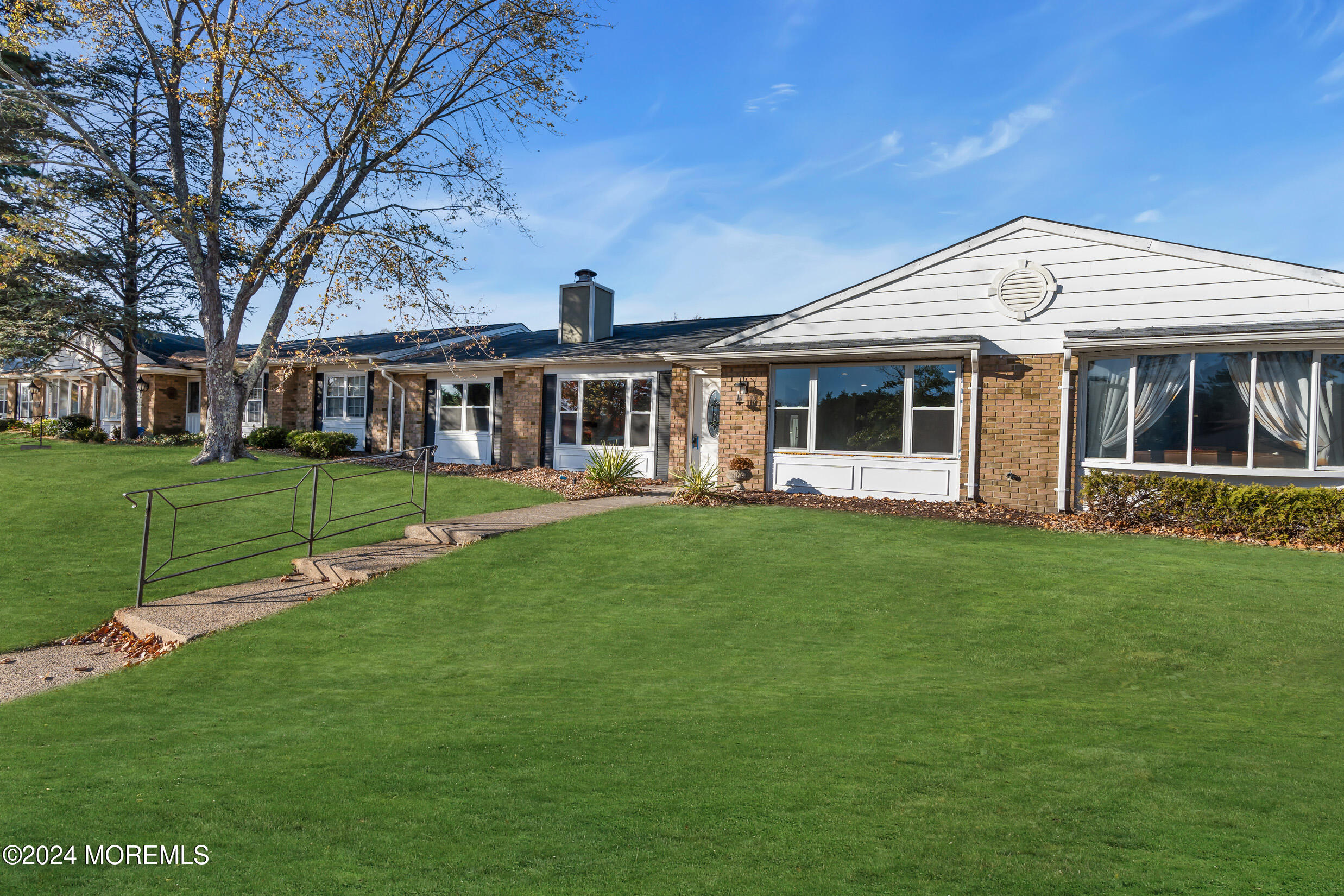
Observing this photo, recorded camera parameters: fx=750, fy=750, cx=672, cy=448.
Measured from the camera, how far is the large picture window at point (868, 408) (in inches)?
531

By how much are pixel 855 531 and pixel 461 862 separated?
340 inches

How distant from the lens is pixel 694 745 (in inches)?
165

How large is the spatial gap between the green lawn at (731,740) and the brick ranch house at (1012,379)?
3465mm

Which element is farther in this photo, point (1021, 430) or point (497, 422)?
point (497, 422)

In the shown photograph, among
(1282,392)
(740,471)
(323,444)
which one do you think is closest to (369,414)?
(323,444)

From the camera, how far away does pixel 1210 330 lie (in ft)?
36.2

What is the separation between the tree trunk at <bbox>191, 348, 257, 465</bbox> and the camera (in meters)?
20.2

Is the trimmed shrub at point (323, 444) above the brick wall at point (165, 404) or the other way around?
the other way around

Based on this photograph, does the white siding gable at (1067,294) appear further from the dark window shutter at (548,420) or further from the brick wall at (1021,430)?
the dark window shutter at (548,420)

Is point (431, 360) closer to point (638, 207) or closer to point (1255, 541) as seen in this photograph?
point (638, 207)

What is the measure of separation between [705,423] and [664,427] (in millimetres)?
1087

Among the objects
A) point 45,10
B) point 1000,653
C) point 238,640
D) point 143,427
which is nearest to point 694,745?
point 1000,653

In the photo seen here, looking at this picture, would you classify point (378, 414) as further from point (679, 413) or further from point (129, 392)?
point (129, 392)

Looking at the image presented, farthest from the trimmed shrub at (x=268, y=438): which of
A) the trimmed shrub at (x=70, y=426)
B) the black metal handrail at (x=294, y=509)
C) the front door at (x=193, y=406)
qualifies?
the trimmed shrub at (x=70, y=426)
